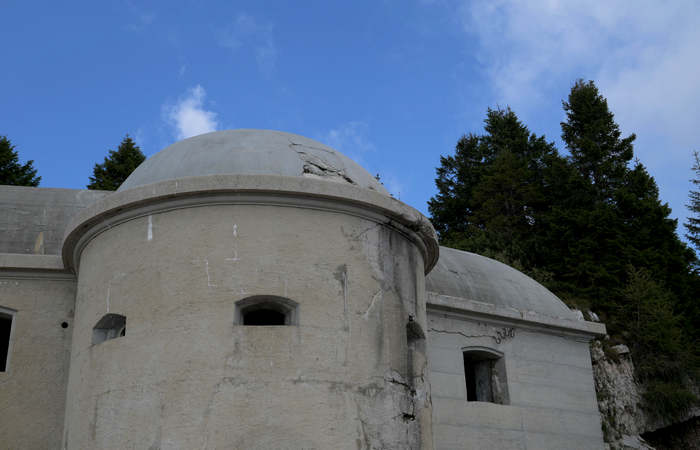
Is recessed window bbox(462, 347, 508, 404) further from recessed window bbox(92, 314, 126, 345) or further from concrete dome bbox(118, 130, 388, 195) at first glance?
recessed window bbox(92, 314, 126, 345)

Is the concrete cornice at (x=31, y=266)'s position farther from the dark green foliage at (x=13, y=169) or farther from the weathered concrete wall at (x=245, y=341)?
the dark green foliage at (x=13, y=169)

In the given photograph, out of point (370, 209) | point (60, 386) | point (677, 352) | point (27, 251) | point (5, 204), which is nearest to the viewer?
point (370, 209)

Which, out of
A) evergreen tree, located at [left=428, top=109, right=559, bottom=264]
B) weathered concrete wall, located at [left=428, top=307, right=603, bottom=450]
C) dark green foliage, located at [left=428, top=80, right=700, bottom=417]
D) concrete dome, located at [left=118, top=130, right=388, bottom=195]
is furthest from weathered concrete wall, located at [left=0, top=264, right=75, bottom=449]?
evergreen tree, located at [left=428, top=109, right=559, bottom=264]

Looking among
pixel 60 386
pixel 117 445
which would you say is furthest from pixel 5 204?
pixel 117 445

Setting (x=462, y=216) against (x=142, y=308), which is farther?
(x=462, y=216)

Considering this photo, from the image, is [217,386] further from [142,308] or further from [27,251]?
[27,251]

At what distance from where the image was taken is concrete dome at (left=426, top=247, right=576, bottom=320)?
1294 centimetres

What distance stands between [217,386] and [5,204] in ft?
21.0

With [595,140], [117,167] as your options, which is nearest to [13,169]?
[117,167]

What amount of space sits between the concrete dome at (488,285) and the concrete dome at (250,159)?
3701 mm

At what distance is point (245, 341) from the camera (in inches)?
297

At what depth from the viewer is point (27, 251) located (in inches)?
427

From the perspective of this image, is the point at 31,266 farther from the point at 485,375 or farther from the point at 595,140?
the point at 595,140

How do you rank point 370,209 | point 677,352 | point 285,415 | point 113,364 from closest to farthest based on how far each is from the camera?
point 285,415 → point 113,364 → point 370,209 → point 677,352
